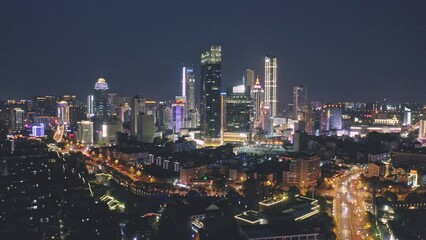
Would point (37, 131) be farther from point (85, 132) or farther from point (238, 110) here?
point (238, 110)

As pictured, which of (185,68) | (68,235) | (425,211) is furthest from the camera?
(185,68)

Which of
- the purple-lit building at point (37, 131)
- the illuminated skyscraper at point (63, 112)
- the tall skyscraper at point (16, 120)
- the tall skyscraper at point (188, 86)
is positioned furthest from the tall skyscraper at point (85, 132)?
the tall skyscraper at point (188, 86)

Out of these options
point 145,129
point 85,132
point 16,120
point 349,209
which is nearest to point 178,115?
point 145,129

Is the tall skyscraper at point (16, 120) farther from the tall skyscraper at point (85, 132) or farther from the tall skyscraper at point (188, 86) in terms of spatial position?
the tall skyscraper at point (188, 86)

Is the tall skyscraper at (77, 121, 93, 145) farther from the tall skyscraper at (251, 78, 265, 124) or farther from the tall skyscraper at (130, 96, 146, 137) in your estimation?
the tall skyscraper at (251, 78, 265, 124)

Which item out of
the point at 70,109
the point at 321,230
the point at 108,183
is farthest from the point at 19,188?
the point at 70,109

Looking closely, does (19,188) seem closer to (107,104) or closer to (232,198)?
(232,198)

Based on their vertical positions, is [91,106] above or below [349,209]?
above
